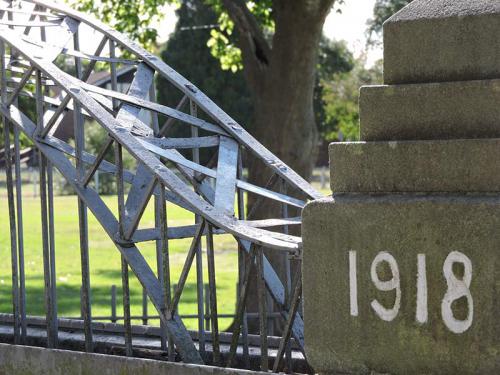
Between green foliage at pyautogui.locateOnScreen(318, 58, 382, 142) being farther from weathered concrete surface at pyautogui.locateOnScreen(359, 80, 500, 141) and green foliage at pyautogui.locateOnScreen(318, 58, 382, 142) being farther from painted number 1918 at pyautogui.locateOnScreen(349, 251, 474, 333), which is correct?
painted number 1918 at pyautogui.locateOnScreen(349, 251, 474, 333)

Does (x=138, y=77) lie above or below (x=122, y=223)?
above

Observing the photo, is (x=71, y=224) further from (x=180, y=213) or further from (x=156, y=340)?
(x=156, y=340)

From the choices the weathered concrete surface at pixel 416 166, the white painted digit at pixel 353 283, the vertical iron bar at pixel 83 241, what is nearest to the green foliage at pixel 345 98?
the vertical iron bar at pixel 83 241

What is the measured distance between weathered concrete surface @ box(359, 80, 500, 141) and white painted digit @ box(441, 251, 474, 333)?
587 millimetres

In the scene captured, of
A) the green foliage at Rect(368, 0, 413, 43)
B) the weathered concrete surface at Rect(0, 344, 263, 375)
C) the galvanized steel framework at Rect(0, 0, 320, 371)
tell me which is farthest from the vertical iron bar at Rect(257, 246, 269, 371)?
the green foliage at Rect(368, 0, 413, 43)

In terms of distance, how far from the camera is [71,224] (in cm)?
3706

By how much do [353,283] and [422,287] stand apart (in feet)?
1.05

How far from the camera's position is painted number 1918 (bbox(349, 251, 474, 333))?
5121mm

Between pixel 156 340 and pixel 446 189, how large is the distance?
5.24m

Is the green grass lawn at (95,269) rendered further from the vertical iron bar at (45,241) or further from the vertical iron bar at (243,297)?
the vertical iron bar at (243,297)

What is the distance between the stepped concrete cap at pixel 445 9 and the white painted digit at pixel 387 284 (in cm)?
113

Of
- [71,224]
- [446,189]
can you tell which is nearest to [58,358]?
[446,189]

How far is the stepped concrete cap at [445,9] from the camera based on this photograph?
17.4ft

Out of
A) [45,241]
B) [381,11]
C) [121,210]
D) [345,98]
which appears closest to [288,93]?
[45,241]
